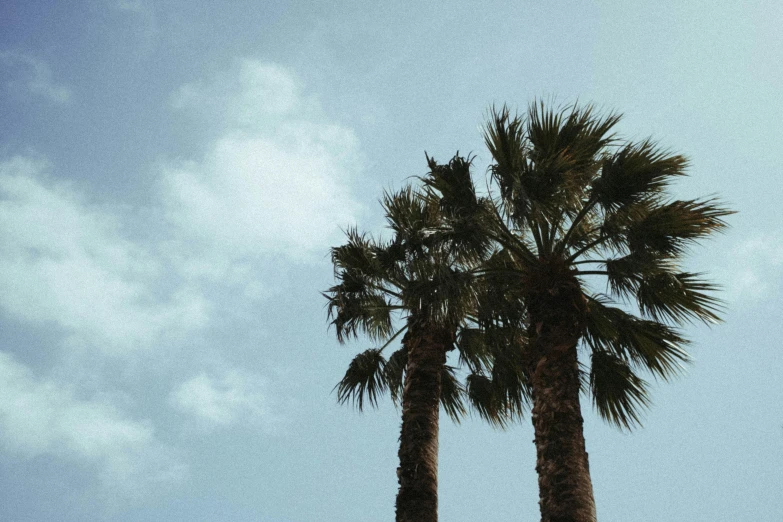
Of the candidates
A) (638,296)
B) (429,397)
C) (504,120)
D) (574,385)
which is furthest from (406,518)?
(504,120)

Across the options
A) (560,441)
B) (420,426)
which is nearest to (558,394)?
(560,441)

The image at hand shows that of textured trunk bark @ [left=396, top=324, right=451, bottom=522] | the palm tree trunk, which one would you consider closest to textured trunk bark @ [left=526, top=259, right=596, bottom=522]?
the palm tree trunk

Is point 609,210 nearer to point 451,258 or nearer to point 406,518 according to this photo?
point 451,258

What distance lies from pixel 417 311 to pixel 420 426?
2.05 meters

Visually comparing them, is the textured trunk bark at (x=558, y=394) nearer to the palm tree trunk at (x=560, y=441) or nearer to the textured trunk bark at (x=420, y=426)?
the palm tree trunk at (x=560, y=441)

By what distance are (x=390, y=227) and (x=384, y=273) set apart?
3.05 ft

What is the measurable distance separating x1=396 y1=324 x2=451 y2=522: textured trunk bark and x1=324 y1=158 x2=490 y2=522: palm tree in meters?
0.01

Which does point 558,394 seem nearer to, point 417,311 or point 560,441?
point 560,441

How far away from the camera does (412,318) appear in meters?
12.3

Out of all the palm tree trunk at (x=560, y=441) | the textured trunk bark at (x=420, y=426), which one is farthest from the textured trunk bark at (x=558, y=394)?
the textured trunk bark at (x=420, y=426)

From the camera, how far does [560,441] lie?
8.36 meters

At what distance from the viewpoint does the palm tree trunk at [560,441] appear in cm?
791

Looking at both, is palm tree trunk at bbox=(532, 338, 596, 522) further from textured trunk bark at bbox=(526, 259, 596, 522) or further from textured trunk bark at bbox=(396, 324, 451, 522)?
textured trunk bark at bbox=(396, 324, 451, 522)

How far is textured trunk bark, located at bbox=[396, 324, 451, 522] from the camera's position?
10117 mm
